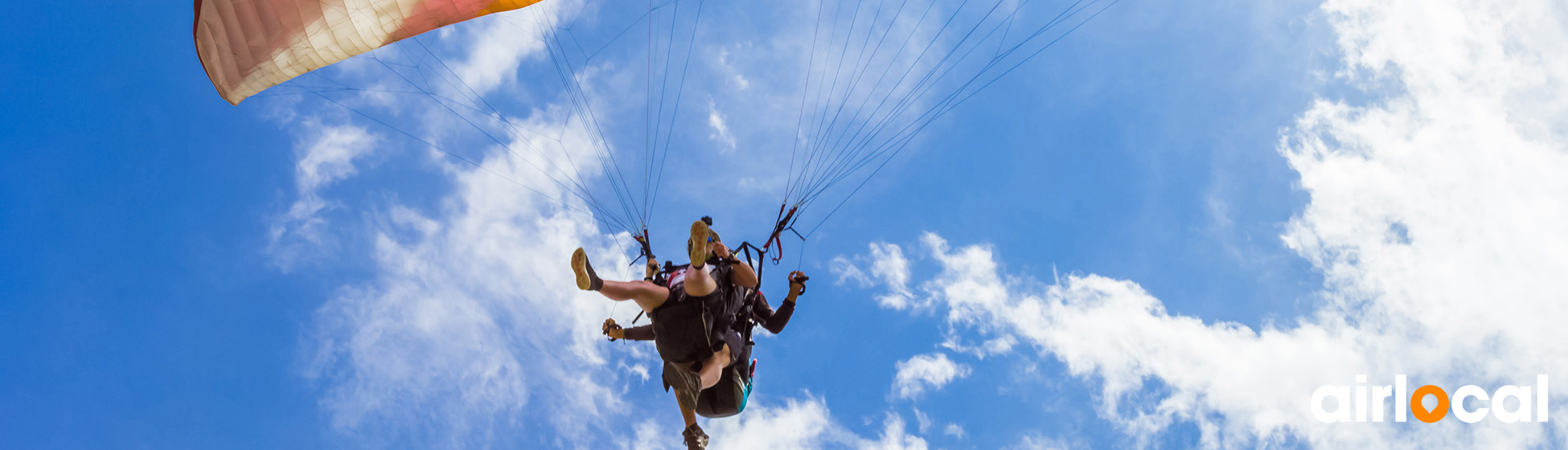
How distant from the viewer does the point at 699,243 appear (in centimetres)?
636

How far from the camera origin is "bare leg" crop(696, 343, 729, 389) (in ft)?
22.7

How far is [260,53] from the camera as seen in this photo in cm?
786

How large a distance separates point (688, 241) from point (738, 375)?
62.0 inches

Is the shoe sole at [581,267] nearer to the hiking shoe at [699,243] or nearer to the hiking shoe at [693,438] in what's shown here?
the hiking shoe at [699,243]

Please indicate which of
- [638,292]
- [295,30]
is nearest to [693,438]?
[638,292]

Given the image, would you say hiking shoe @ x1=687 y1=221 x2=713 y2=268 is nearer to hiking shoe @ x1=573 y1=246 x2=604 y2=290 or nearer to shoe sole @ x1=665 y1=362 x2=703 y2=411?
hiking shoe @ x1=573 y1=246 x2=604 y2=290

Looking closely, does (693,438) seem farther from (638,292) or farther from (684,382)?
(638,292)

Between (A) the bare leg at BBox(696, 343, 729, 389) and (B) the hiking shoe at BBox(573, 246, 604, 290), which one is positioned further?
(A) the bare leg at BBox(696, 343, 729, 389)

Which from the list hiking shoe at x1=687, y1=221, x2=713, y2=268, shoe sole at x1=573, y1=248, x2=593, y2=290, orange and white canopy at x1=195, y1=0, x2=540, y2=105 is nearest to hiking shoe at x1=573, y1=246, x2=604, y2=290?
shoe sole at x1=573, y1=248, x2=593, y2=290

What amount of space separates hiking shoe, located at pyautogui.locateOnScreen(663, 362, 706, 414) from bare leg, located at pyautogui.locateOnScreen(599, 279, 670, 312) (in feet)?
1.70

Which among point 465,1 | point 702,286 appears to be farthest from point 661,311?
point 465,1

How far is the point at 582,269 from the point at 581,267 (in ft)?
0.07

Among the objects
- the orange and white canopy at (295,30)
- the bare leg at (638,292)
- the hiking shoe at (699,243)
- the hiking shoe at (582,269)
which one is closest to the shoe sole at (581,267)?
the hiking shoe at (582,269)

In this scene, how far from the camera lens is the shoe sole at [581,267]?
6.02m
